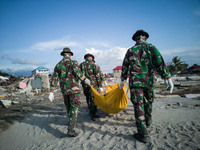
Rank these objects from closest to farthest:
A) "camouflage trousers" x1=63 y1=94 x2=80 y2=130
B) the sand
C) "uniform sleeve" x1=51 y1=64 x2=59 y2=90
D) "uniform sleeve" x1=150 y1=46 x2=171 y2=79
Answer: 1. the sand
2. "uniform sleeve" x1=150 y1=46 x2=171 y2=79
3. "camouflage trousers" x1=63 y1=94 x2=80 y2=130
4. "uniform sleeve" x1=51 y1=64 x2=59 y2=90

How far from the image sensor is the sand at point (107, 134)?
208 centimetres

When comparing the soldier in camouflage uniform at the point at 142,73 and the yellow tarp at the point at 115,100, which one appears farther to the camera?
the yellow tarp at the point at 115,100

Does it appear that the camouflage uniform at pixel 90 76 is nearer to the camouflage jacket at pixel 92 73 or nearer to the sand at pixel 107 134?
the camouflage jacket at pixel 92 73

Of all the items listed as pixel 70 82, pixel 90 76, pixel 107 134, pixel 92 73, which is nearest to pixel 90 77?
pixel 90 76

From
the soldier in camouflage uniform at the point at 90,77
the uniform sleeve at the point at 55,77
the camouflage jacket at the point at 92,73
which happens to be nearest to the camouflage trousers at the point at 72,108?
the uniform sleeve at the point at 55,77

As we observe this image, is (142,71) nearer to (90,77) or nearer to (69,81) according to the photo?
(69,81)

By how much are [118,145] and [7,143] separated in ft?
9.37

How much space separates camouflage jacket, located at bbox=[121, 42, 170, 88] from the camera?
86.7 inches

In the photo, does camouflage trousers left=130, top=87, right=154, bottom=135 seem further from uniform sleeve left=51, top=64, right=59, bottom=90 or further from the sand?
uniform sleeve left=51, top=64, right=59, bottom=90

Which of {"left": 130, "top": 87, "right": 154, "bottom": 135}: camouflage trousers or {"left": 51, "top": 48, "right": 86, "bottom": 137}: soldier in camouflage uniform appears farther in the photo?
{"left": 51, "top": 48, "right": 86, "bottom": 137}: soldier in camouflage uniform

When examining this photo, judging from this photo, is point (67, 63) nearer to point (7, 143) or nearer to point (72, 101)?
point (72, 101)

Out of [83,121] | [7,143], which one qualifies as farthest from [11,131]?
[83,121]

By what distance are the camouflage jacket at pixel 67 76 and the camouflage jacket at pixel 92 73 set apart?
3.05 ft

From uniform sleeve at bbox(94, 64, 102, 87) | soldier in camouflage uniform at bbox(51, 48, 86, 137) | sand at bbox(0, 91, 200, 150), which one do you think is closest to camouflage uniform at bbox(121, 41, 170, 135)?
sand at bbox(0, 91, 200, 150)
